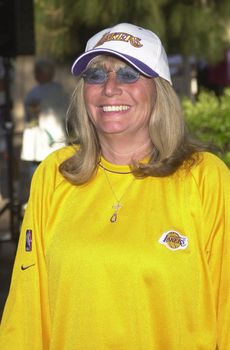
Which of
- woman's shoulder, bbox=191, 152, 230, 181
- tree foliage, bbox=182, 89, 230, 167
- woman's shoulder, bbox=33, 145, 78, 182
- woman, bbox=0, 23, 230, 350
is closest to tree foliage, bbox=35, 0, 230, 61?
tree foliage, bbox=182, 89, 230, 167

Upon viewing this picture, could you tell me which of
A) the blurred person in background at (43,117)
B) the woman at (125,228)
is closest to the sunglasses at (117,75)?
the woman at (125,228)

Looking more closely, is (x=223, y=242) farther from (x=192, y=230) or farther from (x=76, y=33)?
(x=76, y=33)

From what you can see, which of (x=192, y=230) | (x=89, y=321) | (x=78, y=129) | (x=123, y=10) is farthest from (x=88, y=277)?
(x=123, y=10)

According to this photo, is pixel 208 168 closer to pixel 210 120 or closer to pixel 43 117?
pixel 210 120

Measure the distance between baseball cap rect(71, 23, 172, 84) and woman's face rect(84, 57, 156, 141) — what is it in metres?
0.05

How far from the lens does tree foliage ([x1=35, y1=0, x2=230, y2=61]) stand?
8.81 metres

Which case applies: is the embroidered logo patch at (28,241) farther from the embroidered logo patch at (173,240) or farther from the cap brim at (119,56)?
the cap brim at (119,56)

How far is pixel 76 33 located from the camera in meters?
9.54

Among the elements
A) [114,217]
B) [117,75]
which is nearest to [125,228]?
[114,217]

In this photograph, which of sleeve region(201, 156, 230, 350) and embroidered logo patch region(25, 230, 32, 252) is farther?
embroidered logo patch region(25, 230, 32, 252)

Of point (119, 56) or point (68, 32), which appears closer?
point (119, 56)

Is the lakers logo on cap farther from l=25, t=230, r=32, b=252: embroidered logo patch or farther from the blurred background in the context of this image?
the blurred background

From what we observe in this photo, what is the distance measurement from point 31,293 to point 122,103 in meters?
0.65

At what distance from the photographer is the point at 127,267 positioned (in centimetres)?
270
